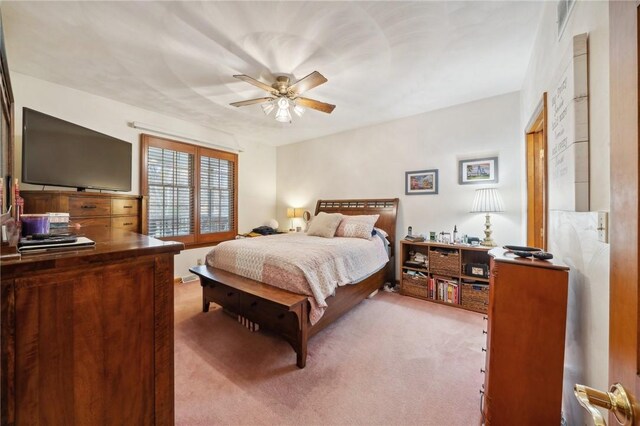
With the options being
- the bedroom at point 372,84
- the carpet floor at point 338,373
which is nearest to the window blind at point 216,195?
the bedroom at point 372,84

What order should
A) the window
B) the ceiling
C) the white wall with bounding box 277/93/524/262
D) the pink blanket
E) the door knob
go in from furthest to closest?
1. the window
2. the white wall with bounding box 277/93/524/262
3. the pink blanket
4. the ceiling
5. the door knob

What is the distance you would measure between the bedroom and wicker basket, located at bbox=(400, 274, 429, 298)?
2.58 ft

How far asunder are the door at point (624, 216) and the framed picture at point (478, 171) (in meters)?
3.00

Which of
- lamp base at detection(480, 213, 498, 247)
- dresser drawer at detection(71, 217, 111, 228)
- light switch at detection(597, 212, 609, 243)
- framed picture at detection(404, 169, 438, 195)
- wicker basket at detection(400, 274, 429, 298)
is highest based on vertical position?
framed picture at detection(404, 169, 438, 195)

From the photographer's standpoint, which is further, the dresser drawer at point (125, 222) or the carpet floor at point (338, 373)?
the dresser drawer at point (125, 222)

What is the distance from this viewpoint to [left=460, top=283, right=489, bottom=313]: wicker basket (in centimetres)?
290

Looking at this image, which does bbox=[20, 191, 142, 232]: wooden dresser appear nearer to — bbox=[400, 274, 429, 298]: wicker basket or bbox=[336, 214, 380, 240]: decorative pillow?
bbox=[336, 214, 380, 240]: decorative pillow

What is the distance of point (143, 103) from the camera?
3.35 metres

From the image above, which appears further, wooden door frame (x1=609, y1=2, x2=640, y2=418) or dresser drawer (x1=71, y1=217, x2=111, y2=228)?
dresser drawer (x1=71, y1=217, x2=111, y2=228)

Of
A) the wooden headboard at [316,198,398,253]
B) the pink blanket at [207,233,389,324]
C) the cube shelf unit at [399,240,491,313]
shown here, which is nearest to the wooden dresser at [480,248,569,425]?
the pink blanket at [207,233,389,324]

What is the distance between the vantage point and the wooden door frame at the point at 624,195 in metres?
0.48

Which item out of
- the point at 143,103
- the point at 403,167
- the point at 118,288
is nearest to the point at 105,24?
the point at 143,103

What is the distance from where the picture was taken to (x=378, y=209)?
13.1 feet

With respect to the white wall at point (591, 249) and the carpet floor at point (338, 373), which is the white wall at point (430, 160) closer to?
the carpet floor at point (338, 373)
